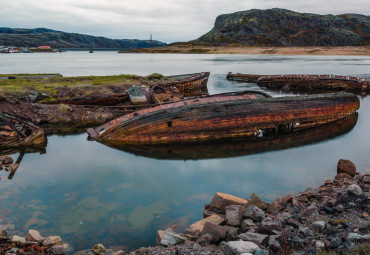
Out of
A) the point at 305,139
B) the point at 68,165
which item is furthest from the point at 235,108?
the point at 68,165

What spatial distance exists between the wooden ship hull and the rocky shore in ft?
35.5

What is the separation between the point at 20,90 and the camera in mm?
26547

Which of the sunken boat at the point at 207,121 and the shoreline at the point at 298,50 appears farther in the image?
the shoreline at the point at 298,50

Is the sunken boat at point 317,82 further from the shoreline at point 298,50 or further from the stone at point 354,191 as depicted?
the shoreline at point 298,50

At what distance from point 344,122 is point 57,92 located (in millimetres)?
26707

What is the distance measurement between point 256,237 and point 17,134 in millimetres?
16199

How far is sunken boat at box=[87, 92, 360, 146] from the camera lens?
1723 cm

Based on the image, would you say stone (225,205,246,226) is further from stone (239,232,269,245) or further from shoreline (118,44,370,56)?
shoreline (118,44,370,56)

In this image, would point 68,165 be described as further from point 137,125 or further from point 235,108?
point 235,108

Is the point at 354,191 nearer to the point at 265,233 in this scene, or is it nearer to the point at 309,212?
the point at 309,212

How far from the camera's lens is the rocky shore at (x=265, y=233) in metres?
5.77

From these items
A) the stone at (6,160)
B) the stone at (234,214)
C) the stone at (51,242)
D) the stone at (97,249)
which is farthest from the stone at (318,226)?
the stone at (6,160)

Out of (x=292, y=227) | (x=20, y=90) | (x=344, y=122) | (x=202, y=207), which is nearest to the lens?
(x=292, y=227)

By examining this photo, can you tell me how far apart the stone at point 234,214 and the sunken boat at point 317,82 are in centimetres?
4227
